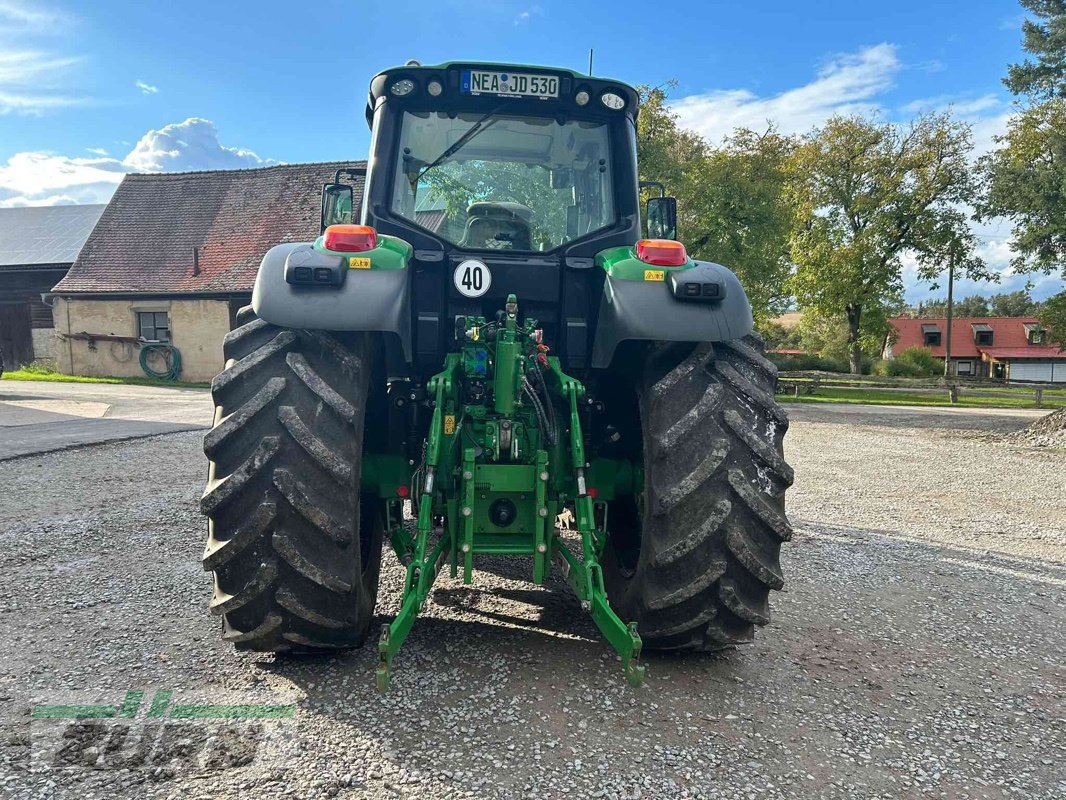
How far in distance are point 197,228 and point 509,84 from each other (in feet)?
80.3

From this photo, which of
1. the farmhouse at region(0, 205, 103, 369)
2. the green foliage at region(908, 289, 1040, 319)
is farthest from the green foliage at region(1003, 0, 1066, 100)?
the green foliage at region(908, 289, 1040, 319)

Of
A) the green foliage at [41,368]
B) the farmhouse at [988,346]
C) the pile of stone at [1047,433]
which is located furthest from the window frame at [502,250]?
the farmhouse at [988,346]

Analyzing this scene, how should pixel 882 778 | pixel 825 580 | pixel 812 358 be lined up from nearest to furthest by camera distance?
pixel 882 778
pixel 825 580
pixel 812 358

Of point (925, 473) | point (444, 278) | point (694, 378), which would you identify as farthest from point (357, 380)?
point (925, 473)

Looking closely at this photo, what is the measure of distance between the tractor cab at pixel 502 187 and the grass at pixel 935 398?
19586mm

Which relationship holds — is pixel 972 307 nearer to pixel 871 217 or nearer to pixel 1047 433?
pixel 871 217

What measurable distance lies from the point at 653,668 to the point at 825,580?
199 centimetres

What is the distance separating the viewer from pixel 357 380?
9.70 feet

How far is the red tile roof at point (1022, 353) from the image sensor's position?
56.4 meters

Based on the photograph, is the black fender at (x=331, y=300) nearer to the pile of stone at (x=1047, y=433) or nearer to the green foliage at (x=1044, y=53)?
the pile of stone at (x=1047, y=433)

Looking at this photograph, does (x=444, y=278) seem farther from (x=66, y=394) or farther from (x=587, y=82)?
(x=66, y=394)

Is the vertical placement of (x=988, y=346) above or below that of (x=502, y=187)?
below

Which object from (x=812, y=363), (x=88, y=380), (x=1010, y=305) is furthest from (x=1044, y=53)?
(x=1010, y=305)

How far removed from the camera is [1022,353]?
56.9 metres
